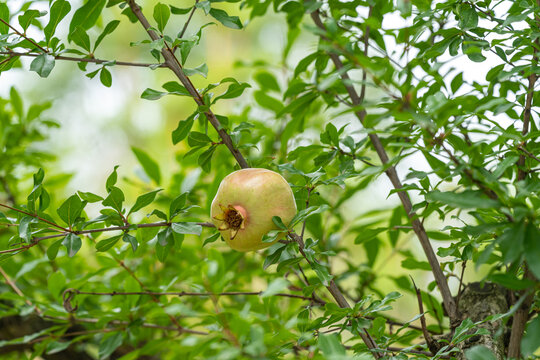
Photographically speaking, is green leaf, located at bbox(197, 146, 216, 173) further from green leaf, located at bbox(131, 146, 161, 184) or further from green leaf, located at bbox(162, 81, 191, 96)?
green leaf, located at bbox(131, 146, 161, 184)

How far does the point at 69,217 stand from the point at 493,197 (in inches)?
19.8

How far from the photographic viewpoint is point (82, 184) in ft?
12.4

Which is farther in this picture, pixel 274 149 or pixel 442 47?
pixel 274 149

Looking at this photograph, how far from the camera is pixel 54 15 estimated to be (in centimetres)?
70

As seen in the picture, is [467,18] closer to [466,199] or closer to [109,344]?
[466,199]

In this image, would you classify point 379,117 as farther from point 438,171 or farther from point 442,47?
point 442,47

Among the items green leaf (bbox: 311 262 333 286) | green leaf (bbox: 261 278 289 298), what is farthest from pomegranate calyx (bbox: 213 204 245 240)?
green leaf (bbox: 261 278 289 298)

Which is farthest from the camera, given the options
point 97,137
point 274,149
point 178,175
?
point 97,137

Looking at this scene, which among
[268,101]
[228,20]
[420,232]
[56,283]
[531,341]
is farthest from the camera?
[268,101]

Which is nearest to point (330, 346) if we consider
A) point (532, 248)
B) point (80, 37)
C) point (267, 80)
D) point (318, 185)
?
point (532, 248)

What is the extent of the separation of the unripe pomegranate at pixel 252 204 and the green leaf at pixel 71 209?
7.1 inches

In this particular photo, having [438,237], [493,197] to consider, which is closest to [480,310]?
[438,237]

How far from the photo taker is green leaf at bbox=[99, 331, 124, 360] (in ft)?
2.93

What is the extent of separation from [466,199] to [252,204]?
28 centimetres
